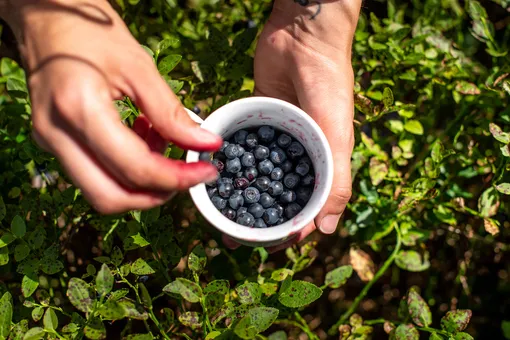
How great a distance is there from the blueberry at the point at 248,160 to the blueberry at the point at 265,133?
56 millimetres

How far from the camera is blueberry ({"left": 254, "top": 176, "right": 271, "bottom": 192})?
1251mm

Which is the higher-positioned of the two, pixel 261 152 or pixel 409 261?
pixel 261 152

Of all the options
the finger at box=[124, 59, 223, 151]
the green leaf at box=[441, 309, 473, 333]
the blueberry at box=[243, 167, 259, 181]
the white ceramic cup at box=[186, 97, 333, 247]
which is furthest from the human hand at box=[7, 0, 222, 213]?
the green leaf at box=[441, 309, 473, 333]

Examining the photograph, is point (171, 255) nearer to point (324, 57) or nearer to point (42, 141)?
point (42, 141)

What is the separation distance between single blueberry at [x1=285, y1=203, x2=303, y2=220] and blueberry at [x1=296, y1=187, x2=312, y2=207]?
0.02 m

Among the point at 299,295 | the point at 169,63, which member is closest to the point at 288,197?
the point at 299,295

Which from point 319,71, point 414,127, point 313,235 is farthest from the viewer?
point 313,235

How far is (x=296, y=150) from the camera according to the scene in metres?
1.27

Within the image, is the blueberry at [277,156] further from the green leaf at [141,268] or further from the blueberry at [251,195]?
the green leaf at [141,268]

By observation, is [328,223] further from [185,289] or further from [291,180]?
[185,289]

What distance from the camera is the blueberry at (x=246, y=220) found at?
118 cm

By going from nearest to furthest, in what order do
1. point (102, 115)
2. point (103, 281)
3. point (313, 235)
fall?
point (102, 115), point (103, 281), point (313, 235)

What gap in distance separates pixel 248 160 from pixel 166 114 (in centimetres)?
32

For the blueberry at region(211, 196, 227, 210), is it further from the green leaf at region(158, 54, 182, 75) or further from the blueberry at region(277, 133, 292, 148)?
the green leaf at region(158, 54, 182, 75)
